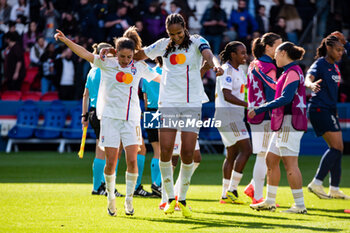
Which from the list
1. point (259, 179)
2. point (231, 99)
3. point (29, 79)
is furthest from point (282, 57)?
point (29, 79)

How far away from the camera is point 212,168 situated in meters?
14.8

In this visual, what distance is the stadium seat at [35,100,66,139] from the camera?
62.3 feet

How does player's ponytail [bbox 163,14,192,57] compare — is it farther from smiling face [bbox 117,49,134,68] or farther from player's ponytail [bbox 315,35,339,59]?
player's ponytail [bbox 315,35,339,59]

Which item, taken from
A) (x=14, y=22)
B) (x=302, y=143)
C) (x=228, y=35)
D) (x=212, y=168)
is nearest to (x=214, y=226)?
(x=212, y=168)

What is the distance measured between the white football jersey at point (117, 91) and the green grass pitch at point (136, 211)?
1.23 m

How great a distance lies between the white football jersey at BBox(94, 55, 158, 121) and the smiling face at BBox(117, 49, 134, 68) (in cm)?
9

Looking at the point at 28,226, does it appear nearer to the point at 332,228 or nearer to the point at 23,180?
the point at 332,228

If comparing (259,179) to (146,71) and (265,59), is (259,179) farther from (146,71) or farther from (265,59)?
(146,71)

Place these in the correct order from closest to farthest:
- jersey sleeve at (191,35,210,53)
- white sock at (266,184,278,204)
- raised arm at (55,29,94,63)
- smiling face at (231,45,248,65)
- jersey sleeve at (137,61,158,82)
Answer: raised arm at (55,29,94,63) → jersey sleeve at (191,35,210,53) → jersey sleeve at (137,61,158,82) → white sock at (266,184,278,204) → smiling face at (231,45,248,65)

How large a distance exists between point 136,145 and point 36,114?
1191 cm

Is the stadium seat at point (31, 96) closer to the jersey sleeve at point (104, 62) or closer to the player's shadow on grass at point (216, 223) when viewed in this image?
the jersey sleeve at point (104, 62)

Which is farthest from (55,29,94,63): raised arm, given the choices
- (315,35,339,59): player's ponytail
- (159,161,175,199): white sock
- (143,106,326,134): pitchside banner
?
(315,35,339,59): player's ponytail

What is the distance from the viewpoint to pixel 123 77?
7746 millimetres

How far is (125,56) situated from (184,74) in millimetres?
732
